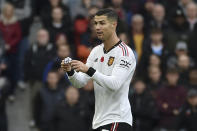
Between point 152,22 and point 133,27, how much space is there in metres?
0.52

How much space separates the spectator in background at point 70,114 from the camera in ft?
37.3

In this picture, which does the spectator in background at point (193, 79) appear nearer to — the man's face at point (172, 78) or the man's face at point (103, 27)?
the man's face at point (172, 78)

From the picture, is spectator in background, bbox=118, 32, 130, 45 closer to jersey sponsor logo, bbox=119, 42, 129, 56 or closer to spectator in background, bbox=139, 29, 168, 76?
spectator in background, bbox=139, 29, 168, 76

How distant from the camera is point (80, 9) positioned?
13.5 meters

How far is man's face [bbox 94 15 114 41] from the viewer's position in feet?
24.2

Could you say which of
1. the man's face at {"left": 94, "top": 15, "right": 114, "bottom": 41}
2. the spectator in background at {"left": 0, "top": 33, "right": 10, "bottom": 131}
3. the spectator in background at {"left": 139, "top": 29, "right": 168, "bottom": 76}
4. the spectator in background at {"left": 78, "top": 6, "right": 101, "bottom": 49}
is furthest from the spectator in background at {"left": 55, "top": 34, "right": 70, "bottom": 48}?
the man's face at {"left": 94, "top": 15, "right": 114, "bottom": 41}

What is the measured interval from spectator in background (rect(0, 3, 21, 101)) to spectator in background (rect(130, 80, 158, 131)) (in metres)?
2.85

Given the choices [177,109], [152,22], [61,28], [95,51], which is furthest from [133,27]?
[95,51]

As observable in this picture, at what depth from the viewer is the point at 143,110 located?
1165 centimetres

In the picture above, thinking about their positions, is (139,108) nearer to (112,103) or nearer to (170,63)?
(170,63)

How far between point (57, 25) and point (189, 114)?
3.48 m

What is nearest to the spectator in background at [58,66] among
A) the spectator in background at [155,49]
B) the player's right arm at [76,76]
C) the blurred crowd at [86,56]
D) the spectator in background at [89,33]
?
the blurred crowd at [86,56]

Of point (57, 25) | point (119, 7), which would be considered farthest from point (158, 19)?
point (57, 25)

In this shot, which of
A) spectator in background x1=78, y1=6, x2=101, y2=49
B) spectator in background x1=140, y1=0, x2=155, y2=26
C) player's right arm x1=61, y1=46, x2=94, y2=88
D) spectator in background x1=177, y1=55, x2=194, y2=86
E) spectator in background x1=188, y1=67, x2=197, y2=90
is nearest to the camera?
player's right arm x1=61, y1=46, x2=94, y2=88
